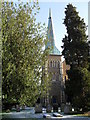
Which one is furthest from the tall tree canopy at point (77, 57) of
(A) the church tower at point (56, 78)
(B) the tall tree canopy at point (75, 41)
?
(A) the church tower at point (56, 78)

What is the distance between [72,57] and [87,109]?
604cm

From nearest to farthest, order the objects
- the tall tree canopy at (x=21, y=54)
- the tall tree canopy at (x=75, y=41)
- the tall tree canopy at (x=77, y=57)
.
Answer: the tall tree canopy at (x=21, y=54)
the tall tree canopy at (x=77, y=57)
the tall tree canopy at (x=75, y=41)

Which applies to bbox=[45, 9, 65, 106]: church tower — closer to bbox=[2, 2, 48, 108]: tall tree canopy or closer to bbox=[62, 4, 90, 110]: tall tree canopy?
bbox=[62, 4, 90, 110]: tall tree canopy

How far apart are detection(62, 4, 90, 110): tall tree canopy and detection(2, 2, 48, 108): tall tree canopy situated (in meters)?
11.5

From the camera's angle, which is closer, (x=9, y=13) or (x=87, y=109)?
(x=9, y=13)

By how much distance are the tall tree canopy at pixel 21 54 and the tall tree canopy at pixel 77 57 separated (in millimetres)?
11536

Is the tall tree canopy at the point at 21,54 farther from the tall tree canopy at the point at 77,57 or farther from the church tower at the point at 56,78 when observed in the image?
the church tower at the point at 56,78

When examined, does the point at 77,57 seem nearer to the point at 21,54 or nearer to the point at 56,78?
the point at 21,54

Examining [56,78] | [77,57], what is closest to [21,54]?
[77,57]

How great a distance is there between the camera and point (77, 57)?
22859 mm

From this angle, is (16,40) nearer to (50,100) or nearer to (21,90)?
(21,90)

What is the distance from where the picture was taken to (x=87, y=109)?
21219 millimetres

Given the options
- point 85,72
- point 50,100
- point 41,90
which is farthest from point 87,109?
point 50,100

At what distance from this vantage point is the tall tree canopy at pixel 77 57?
21.5m
